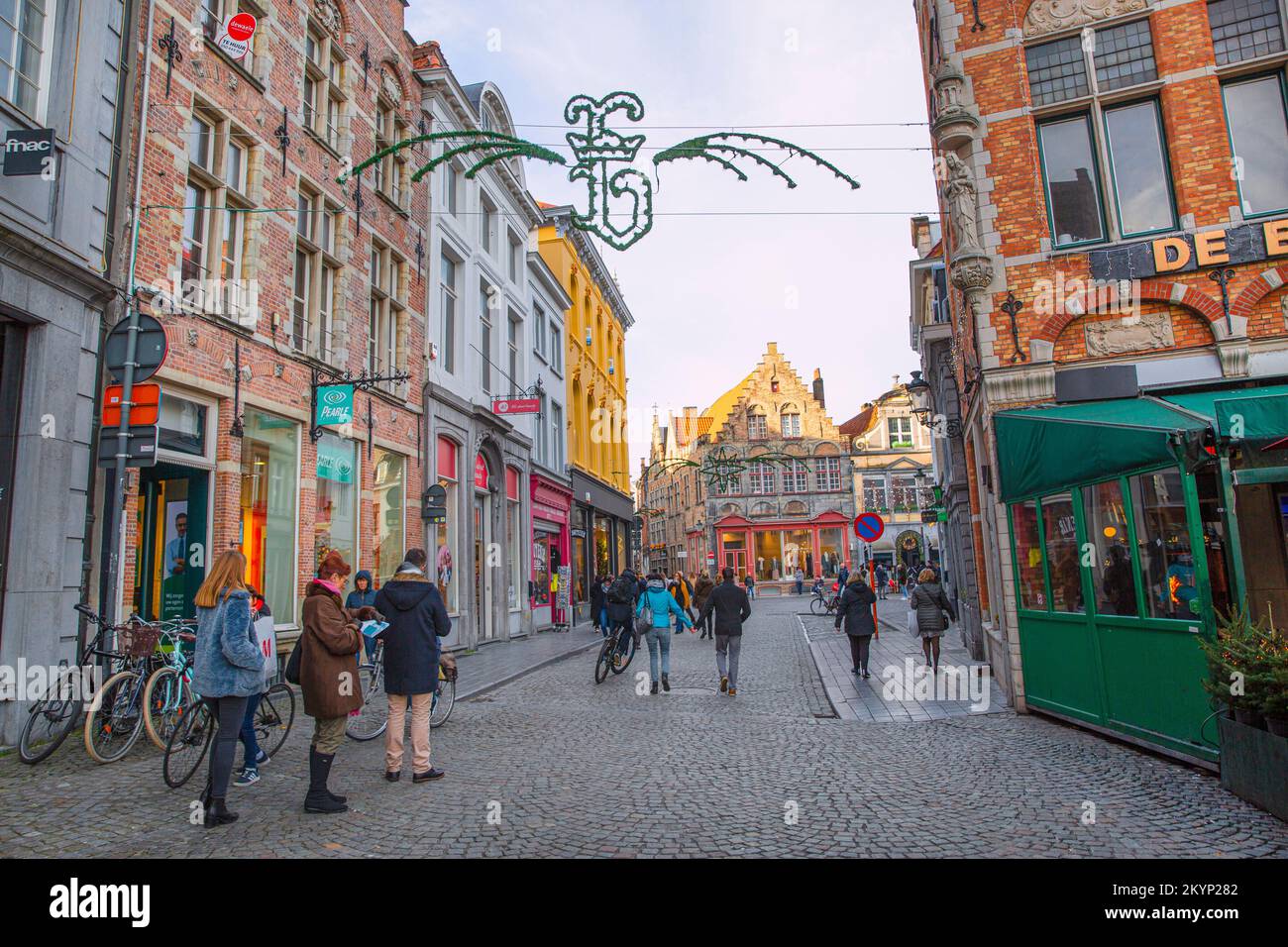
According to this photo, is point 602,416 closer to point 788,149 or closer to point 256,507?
point 256,507

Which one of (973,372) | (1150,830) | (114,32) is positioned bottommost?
(1150,830)

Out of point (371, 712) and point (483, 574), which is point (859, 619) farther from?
point (483, 574)

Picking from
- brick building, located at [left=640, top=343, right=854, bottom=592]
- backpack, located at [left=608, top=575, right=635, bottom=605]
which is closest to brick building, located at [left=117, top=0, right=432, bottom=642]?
backpack, located at [left=608, top=575, right=635, bottom=605]

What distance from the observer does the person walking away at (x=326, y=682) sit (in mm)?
5203

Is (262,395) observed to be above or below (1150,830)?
above

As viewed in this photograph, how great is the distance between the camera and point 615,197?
25.5 ft

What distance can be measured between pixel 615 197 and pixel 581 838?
577 centimetres

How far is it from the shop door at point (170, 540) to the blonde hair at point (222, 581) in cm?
468

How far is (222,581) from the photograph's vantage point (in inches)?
205

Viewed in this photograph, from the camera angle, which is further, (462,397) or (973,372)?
(462,397)

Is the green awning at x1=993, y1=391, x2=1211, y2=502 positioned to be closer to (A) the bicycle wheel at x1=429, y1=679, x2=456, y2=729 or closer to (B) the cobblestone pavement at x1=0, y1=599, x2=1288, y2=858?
(B) the cobblestone pavement at x1=0, y1=599, x2=1288, y2=858

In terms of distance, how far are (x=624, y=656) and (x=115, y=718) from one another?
296 inches

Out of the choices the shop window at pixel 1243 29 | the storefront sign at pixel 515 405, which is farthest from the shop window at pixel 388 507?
the shop window at pixel 1243 29
